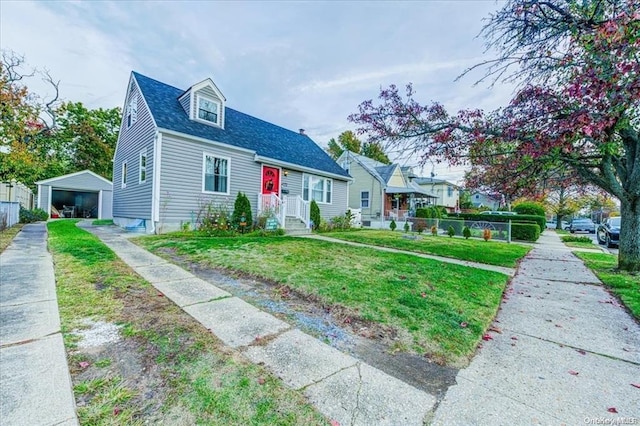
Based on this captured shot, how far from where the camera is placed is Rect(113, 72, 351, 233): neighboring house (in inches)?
390

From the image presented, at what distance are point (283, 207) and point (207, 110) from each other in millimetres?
5075

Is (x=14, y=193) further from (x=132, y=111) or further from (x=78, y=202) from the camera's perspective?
(x=132, y=111)

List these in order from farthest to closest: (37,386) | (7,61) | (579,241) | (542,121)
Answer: (579,241), (7,61), (542,121), (37,386)

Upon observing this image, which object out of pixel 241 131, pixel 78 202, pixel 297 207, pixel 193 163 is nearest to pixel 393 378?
pixel 193 163

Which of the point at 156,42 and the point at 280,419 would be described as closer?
the point at 280,419

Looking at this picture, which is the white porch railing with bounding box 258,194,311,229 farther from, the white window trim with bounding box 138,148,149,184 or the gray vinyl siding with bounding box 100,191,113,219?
the gray vinyl siding with bounding box 100,191,113,219

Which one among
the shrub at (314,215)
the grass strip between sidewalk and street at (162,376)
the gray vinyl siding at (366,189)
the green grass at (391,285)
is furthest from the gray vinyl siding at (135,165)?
the gray vinyl siding at (366,189)

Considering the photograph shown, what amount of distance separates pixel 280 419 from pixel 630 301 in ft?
19.3

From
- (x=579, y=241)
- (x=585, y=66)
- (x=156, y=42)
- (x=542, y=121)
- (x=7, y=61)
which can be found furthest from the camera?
(x=579, y=241)

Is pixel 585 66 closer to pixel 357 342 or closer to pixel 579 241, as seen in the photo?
pixel 357 342

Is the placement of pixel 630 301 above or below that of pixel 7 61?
below

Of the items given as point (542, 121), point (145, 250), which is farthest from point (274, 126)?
point (542, 121)

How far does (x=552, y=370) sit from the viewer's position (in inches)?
96.0

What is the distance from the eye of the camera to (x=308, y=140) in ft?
60.6
